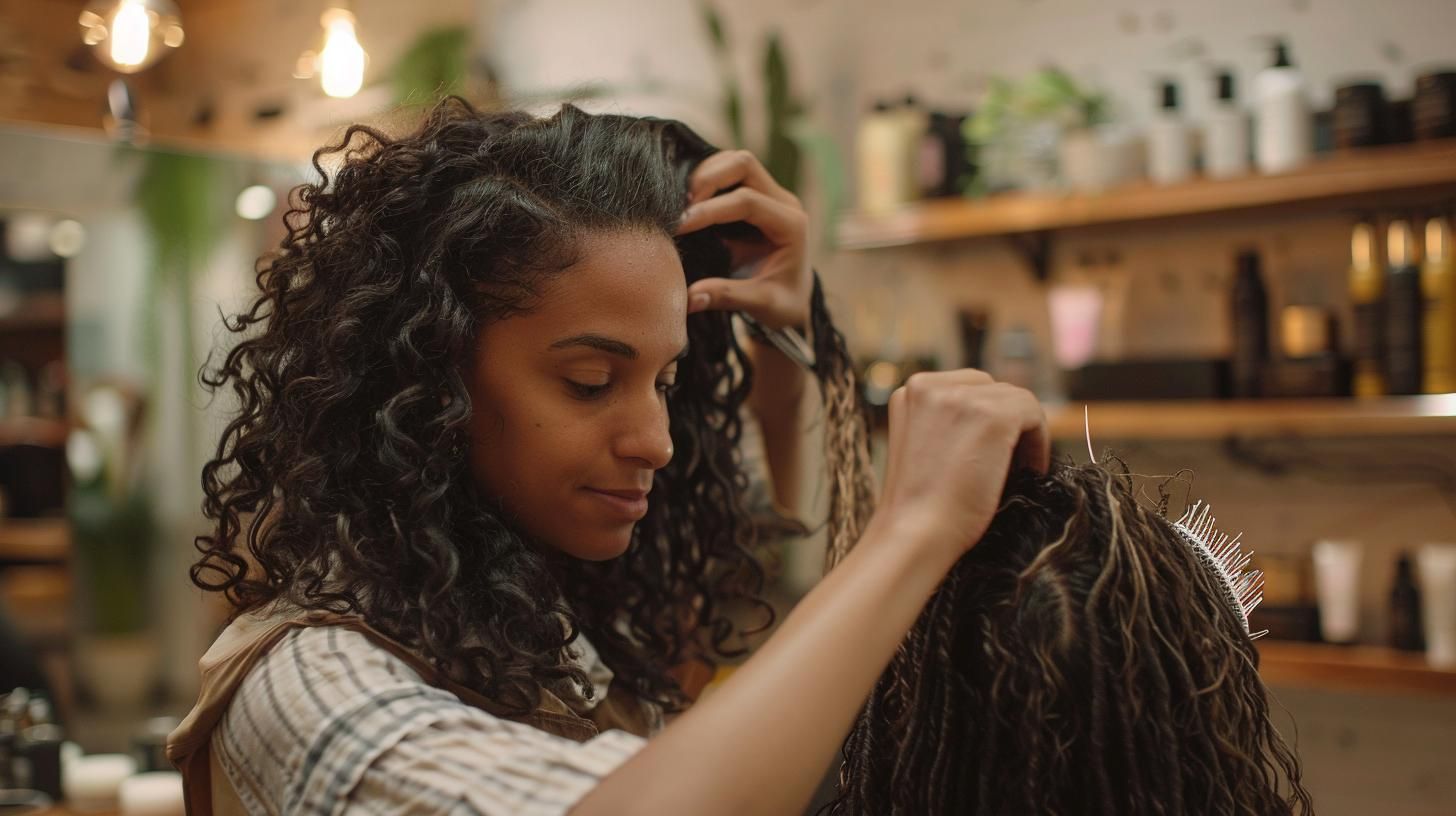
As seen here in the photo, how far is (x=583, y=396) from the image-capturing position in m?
0.91

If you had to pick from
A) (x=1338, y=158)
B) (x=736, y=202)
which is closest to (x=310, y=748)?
(x=736, y=202)

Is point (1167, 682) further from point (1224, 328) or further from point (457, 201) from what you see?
point (1224, 328)

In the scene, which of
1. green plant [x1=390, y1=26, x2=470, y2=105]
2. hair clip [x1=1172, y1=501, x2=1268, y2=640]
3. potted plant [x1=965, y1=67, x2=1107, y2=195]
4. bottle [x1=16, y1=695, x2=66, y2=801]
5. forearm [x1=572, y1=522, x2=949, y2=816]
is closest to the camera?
forearm [x1=572, y1=522, x2=949, y2=816]

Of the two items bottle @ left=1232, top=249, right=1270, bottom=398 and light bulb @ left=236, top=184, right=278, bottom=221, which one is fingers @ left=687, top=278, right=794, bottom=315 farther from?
light bulb @ left=236, top=184, right=278, bottom=221

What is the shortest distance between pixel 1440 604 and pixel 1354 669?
0.18 metres

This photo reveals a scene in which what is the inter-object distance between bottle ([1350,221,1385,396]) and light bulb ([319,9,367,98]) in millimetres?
2093

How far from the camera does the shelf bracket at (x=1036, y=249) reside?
271cm

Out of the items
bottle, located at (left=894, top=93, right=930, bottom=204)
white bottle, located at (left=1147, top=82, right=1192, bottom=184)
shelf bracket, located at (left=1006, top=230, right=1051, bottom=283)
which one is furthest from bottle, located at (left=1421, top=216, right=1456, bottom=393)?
bottle, located at (left=894, top=93, right=930, bottom=204)

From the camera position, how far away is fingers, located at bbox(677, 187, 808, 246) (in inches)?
41.7

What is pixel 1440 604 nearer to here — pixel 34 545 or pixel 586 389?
pixel 586 389

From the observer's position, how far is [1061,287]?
8.93ft

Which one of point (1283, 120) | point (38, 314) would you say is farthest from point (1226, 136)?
point (38, 314)

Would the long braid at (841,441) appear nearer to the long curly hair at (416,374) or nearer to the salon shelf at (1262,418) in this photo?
the long curly hair at (416,374)

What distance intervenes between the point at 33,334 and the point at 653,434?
2649 millimetres
